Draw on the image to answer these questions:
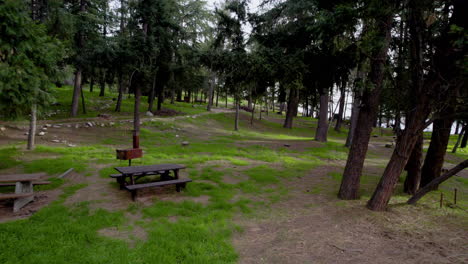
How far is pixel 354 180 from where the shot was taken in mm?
7098

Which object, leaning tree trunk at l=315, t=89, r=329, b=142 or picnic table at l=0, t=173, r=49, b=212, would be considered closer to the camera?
picnic table at l=0, t=173, r=49, b=212

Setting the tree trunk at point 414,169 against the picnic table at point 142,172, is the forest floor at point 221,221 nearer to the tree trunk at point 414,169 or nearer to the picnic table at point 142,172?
the picnic table at point 142,172

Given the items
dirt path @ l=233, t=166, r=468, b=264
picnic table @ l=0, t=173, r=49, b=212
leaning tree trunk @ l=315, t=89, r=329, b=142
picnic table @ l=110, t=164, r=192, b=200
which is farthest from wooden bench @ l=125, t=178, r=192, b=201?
leaning tree trunk @ l=315, t=89, r=329, b=142

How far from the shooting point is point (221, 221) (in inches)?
216

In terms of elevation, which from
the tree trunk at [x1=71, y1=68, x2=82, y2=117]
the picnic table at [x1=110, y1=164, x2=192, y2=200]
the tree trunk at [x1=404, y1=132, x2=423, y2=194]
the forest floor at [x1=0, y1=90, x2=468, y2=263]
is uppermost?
the tree trunk at [x1=71, y1=68, x2=82, y2=117]

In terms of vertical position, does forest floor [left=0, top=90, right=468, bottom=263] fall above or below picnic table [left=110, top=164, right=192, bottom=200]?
below

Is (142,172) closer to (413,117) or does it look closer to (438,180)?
(413,117)

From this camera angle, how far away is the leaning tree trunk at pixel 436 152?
8.12 metres

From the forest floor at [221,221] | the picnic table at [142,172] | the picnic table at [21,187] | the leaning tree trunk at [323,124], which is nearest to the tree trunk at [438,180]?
the forest floor at [221,221]

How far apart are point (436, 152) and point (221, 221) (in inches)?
279

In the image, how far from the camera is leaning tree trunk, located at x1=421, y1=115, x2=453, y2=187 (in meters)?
8.12

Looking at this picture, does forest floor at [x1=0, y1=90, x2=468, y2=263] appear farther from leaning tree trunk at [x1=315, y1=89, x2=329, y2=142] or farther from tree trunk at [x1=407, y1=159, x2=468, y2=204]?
leaning tree trunk at [x1=315, y1=89, x2=329, y2=142]

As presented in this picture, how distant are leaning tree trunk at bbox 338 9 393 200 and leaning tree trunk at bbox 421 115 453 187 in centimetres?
289

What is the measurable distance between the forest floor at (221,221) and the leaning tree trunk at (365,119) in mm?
492
